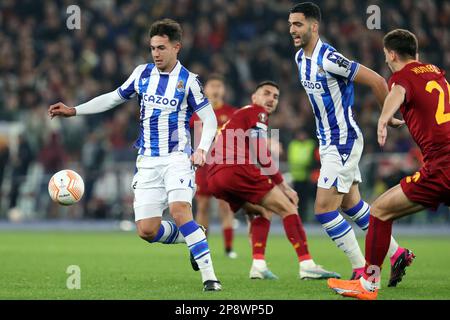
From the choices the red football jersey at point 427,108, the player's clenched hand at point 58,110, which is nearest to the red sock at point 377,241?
the red football jersey at point 427,108

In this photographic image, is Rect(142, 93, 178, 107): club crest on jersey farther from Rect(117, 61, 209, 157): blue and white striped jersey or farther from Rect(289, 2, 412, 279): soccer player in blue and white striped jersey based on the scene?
Rect(289, 2, 412, 279): soccer player in blue and white striped jersey

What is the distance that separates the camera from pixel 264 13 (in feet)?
76.5

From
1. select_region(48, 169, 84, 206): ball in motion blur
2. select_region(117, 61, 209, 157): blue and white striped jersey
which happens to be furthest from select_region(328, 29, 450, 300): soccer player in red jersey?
select_region(48, 169, 84, 206): ball in motion blur

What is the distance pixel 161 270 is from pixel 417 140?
3.76 meters

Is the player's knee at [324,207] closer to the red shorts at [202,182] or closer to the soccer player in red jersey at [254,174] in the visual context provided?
the soccer player in red jersey at [254,174]

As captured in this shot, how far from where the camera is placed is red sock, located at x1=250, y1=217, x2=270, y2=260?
9.55 meters

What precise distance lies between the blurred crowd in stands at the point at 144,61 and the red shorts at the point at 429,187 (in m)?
11.2

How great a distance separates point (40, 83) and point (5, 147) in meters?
2.17

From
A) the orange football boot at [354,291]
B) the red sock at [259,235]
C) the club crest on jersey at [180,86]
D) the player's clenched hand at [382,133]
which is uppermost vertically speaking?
the club crest on jersey at [180,86]

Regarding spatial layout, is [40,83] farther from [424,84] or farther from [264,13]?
[424,84]

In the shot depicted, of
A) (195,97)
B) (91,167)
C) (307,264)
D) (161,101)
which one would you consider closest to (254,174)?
(307,264)

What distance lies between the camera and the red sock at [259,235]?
955cm

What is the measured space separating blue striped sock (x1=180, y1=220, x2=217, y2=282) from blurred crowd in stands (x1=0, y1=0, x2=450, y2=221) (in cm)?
1091
